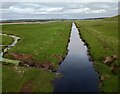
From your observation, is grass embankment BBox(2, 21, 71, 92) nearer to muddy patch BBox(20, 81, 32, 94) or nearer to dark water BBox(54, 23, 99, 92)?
muddy patch BBox(20, 81, 32, 94)

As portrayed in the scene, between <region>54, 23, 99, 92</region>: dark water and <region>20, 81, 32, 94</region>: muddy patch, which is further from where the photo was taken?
<region>54, 23, 99, 92</region>: dark water

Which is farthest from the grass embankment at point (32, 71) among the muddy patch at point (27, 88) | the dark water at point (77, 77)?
the dark water at point (77, 77)

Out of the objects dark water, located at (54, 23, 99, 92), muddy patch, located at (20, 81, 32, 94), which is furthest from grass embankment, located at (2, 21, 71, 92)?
dark water, located at (54, 23, 99, 92)

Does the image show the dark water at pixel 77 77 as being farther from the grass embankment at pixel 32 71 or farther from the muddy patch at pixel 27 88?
the muddy patch at pixel 27 88

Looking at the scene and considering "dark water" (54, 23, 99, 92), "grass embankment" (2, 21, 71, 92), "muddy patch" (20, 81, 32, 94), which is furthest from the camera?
"grass embankment" (2, 21, 71, 92)

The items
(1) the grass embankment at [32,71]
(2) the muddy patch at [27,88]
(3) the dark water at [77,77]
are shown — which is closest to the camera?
(2) the muddy patch at [27,88]

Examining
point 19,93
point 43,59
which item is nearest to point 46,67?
point 43,59

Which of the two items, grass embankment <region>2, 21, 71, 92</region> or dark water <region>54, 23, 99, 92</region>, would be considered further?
grass embankment <region>2, 21, 71, 92</region>

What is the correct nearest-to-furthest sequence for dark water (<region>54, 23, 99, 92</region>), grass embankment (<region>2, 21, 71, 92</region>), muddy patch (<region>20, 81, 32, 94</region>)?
muddy patch (<region>20, 81, 32, 94</region>) → dark water (<region>54, 23, 99, 92</region>) → grass embankment (<region>2, 21, 71, 92</region>)

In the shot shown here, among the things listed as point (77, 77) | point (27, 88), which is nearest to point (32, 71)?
point (77, 77)

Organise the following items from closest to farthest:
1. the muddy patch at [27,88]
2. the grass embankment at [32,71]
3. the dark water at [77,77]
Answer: the muddy patch at [27,88], the dark water at [77,77], the grass embankment at [32,71]

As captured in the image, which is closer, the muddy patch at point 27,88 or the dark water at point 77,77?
the muddy patch at point 27,88
